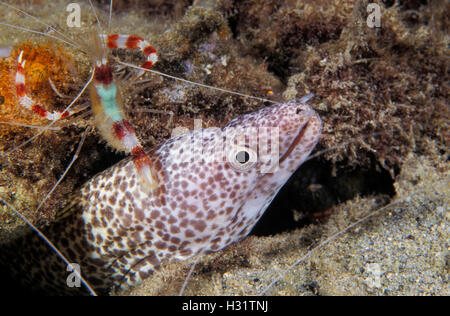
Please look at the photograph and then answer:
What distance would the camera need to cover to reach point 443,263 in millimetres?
2359

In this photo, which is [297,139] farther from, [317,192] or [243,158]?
[317,192]

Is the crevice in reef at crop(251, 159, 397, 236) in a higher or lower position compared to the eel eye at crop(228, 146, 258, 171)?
lower

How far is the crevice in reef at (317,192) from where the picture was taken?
3.92 meters

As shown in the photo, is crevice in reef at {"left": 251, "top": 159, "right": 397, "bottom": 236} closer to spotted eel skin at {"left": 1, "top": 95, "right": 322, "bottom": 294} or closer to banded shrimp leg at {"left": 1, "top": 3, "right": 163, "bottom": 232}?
spotted eel skin at {"left": 1, "top": 95, "right": 322, "bottom": 294}

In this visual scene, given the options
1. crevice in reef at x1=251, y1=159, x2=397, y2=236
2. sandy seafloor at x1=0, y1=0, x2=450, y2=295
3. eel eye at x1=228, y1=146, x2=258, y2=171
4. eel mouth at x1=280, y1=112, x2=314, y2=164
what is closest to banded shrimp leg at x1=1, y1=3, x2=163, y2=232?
sandy seafloor at x1=0, y1=0, x2=450, y2=295

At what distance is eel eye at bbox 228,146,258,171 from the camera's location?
252cm

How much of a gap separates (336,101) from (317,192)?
1.53m

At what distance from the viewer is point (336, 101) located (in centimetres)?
320

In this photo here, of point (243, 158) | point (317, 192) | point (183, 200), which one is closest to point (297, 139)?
point (243, 158)

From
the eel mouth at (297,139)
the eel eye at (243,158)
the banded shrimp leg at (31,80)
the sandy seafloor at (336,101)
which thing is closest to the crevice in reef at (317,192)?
the sandy seafloor at (336,101)

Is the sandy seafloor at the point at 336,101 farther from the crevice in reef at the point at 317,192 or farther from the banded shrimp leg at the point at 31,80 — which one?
the banded shrimp leg at the point at 31,80

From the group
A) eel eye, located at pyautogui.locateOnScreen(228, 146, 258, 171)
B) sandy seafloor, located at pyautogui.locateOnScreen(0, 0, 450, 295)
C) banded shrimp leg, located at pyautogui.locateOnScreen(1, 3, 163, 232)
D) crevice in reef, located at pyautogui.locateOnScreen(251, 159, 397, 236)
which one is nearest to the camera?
banded shrimp leg, located at pyautogui.locateOnScreen(1, 3, 163, 232)

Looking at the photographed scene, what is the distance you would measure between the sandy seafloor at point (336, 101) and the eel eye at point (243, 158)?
90 cm

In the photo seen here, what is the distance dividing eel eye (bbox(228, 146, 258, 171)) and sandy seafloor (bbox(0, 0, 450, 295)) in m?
0.90
